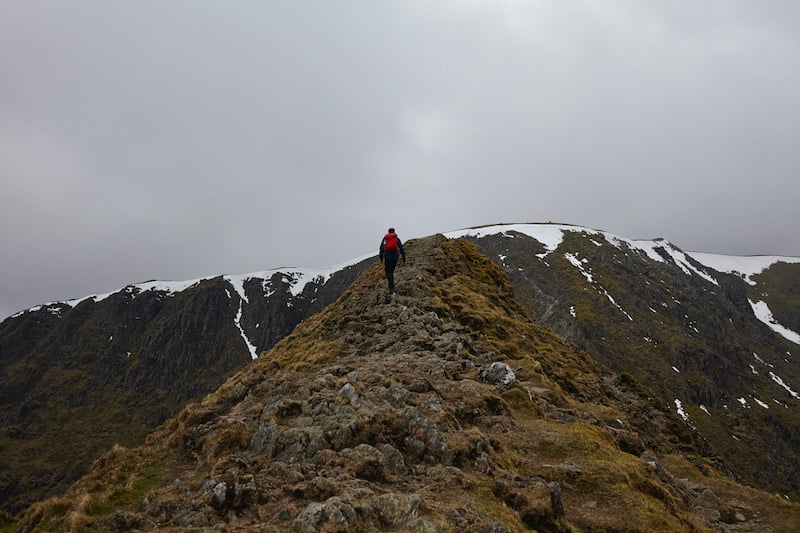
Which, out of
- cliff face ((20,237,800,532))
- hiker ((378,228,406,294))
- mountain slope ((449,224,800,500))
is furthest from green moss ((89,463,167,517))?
mountain slope ((449,224,800,500))

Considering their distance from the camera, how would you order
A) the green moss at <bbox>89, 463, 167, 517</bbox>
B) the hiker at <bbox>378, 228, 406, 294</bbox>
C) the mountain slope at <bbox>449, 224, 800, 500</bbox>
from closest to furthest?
the green moss at <bbox>89, 463, 167, 517</bbox>, the hiker at <bbox>378, 228, 406, 294</bbox>, the mountain slope at <bbox>449, 224, 800, 500</bbox>

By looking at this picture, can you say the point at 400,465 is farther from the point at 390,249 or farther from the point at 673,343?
the point at 673,343

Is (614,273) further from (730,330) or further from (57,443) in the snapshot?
(57,443)

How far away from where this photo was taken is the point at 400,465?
38.2 feet

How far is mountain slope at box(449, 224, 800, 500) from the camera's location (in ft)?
400

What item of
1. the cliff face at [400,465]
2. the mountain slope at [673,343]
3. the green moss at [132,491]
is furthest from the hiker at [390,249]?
the mountain slope at [673,343]

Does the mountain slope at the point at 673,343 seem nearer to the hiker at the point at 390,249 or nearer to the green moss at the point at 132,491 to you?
the hiker at the point at 390,249

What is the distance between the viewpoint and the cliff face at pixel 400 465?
952 centimetres

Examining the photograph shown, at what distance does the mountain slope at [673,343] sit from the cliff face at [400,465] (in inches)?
4526

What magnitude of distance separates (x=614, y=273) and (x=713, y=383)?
50967 millimetres

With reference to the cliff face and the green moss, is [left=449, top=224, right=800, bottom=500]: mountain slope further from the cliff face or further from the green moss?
the green moss

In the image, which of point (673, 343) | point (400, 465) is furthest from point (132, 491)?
point (673, 343)

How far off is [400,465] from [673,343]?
162m

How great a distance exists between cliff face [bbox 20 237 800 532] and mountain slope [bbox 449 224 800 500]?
114955 millimetres
